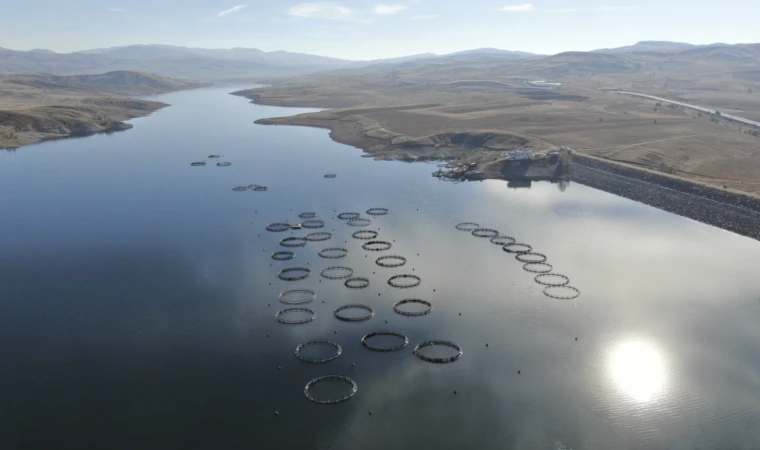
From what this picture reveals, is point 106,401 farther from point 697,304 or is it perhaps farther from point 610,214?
point 610,214

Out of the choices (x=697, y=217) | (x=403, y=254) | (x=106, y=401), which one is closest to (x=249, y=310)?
(x=106, y=401)

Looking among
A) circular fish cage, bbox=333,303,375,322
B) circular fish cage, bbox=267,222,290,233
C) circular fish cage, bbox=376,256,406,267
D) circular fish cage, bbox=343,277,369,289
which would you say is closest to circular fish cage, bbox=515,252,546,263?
circular fish cage, bbox=376,256,406,267

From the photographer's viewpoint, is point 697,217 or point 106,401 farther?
point 697,217

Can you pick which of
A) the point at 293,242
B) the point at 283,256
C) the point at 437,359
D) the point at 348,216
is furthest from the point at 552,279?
the point at 348,216

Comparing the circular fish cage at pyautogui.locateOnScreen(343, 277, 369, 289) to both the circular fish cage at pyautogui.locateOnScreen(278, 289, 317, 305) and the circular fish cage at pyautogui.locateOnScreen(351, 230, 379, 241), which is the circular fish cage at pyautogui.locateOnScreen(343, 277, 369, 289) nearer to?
the circular fish cage at pyautogui.locateOnScreen(278, 289, 317, 305)

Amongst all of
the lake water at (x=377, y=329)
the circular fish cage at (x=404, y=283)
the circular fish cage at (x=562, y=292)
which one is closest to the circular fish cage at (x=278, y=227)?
the lake water at (x=377, y=329)

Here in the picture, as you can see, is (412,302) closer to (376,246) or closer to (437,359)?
(437,359)

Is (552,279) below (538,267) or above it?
below
